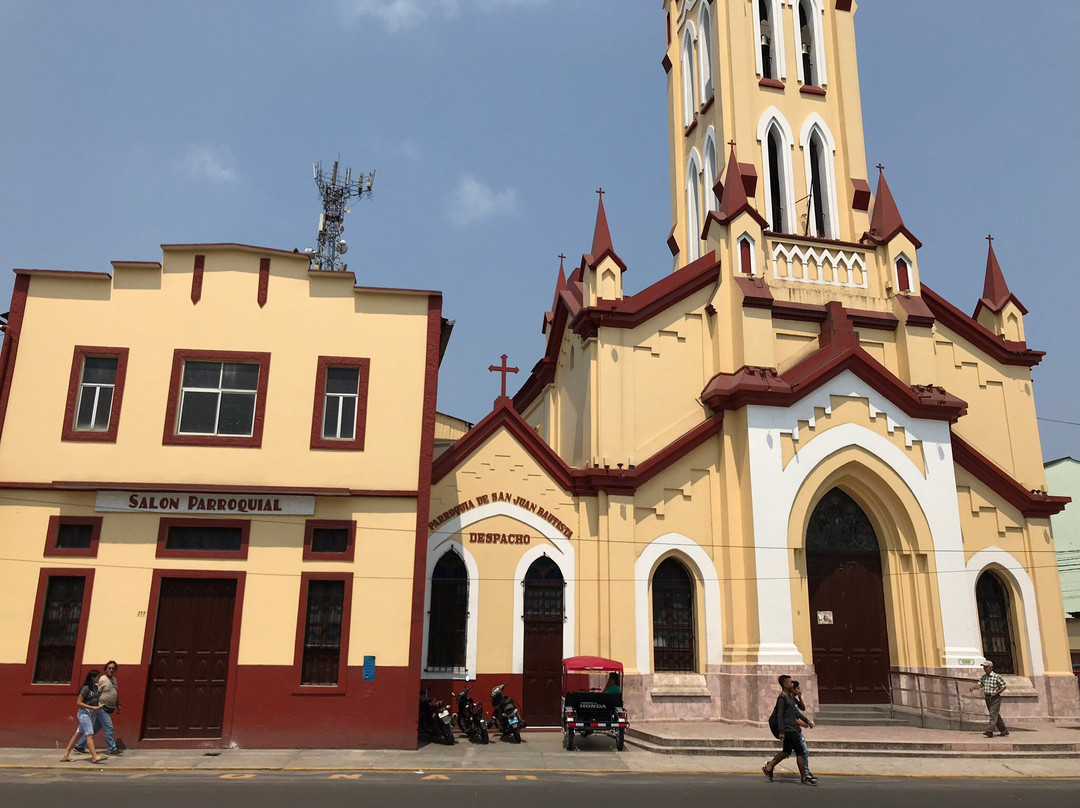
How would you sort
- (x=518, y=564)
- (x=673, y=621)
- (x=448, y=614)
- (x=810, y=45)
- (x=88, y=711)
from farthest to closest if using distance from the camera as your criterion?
1. (x=810, y=45)
2. (x=673, y=621)
3. (x=518, y=564)
4. (x=448, y=614)
5. (x=88, y=711)

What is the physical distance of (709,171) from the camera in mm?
27875

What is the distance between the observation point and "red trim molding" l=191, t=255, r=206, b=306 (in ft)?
60.7

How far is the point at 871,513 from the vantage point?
73.0ft

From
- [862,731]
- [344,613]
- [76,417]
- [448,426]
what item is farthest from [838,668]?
[448,426]

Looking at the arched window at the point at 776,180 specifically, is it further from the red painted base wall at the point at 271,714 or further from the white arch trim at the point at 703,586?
the red painted base wall at the point at 271,714

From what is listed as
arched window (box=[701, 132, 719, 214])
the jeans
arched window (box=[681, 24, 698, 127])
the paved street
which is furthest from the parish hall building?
the paved street

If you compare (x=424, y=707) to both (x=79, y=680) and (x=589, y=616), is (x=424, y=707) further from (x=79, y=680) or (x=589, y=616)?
(x=79, y=680)

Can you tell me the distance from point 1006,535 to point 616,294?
1217cm

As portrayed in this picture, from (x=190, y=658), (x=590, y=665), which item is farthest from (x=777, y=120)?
(x=190, y=658)

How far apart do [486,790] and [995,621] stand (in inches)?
633

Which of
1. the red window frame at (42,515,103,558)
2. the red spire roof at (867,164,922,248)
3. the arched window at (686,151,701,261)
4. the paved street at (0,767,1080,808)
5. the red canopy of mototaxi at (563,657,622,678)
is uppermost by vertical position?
the arched window at (686,151,701,261)

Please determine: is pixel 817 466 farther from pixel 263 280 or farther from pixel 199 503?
pixel 199 503

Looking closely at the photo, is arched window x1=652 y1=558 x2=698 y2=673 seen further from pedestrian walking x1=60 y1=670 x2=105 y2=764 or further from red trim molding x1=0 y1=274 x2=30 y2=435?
red trim molding x1=0 y1=274 x2=30 y2=435

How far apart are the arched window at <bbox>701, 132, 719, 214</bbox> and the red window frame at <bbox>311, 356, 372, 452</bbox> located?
14.2 meters
